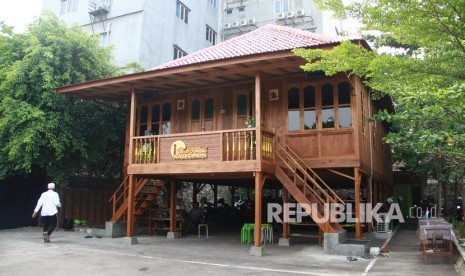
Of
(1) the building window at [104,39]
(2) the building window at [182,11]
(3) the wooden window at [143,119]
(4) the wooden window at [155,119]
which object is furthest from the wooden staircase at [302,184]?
(2) the building window at [182,11]

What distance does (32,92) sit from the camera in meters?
13.1

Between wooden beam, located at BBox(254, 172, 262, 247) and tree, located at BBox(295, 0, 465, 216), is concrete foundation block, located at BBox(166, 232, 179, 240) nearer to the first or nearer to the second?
wooden beam, located at BBox(254, 172, 262, 247)

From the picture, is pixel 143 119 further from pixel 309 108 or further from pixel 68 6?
pixel 68 6

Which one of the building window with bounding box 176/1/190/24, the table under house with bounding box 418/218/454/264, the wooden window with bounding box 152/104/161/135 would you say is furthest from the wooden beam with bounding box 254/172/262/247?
the building window with bounding box 176/1/190/24

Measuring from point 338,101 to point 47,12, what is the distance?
1050 cm

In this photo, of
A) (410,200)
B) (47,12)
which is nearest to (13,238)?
(47,12)

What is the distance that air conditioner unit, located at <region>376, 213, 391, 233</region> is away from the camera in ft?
44.9

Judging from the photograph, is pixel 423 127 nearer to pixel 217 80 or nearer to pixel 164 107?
pixel 217 80

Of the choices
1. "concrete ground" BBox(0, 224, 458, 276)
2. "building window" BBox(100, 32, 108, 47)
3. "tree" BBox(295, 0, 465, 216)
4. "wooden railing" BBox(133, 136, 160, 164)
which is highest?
"building window" BBox(100, 32, 108, 47)

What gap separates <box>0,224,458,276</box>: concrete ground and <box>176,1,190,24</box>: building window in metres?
17.0

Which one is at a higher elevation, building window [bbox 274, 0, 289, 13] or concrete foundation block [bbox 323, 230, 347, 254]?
building window [bbox 274, 0, 289, 13]

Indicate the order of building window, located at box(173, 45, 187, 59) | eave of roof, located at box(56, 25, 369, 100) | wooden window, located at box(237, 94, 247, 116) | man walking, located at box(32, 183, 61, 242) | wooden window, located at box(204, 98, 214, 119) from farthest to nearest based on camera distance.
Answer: building window, located at box(173, 45, 187, 59), wooden window, located at box(204, 98, 214, 119), wooden window, located at box(237, 94, 247, 116), man walking, located at box(32, 183, 61, 242), eave of roof, located at box(56, 25, 369, 100)

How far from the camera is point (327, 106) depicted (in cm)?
1138

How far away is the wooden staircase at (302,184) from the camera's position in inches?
386
